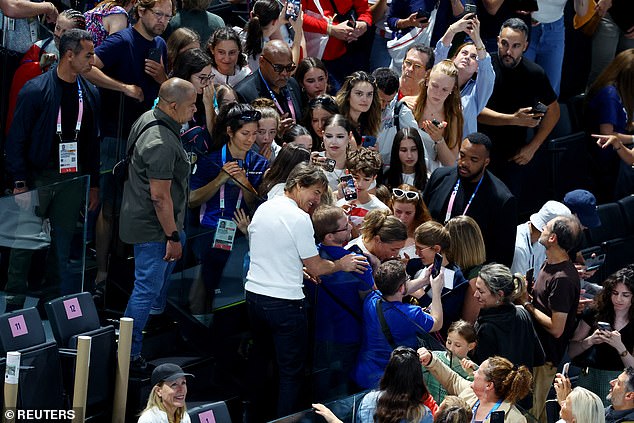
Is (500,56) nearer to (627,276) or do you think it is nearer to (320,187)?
(627,276)

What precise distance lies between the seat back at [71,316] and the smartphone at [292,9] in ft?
11.4

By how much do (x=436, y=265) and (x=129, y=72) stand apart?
2628 millimetres

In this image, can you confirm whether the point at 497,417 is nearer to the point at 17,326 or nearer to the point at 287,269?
the point at 287,269

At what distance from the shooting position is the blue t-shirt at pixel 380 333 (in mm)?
8328

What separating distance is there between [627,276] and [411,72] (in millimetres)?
2410

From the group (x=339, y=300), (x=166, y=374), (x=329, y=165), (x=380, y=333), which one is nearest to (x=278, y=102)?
(x=329, y=165)

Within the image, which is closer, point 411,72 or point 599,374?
point 599,374

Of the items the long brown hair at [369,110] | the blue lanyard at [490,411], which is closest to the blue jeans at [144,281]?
the blue lanyard at [490,411]

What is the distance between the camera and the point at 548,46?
1218 cm

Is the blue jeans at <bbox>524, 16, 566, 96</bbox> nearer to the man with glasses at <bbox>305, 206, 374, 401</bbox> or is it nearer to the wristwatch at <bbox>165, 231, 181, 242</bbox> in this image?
the man with glasses at <bbox>305, 206, 374, 401</bbox>

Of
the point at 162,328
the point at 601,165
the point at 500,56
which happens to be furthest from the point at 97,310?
the point at 601,165

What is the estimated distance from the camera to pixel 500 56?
11.3m

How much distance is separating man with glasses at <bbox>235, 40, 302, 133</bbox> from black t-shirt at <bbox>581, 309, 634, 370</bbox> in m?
2.61

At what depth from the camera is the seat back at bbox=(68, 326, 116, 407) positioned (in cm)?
813
